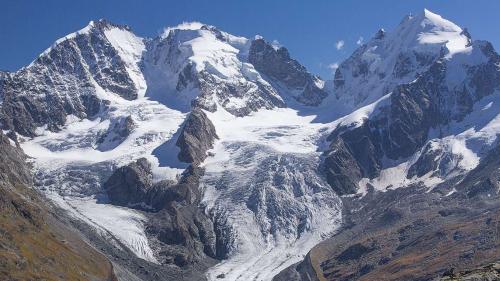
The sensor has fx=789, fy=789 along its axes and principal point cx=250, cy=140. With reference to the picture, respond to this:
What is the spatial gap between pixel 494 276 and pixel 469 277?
2392 mm

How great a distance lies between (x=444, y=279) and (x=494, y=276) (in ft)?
14.1

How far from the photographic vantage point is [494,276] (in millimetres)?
65125

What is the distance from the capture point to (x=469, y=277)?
211ft

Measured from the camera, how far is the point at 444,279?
64562 mm

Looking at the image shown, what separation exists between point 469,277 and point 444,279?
6.60ft
